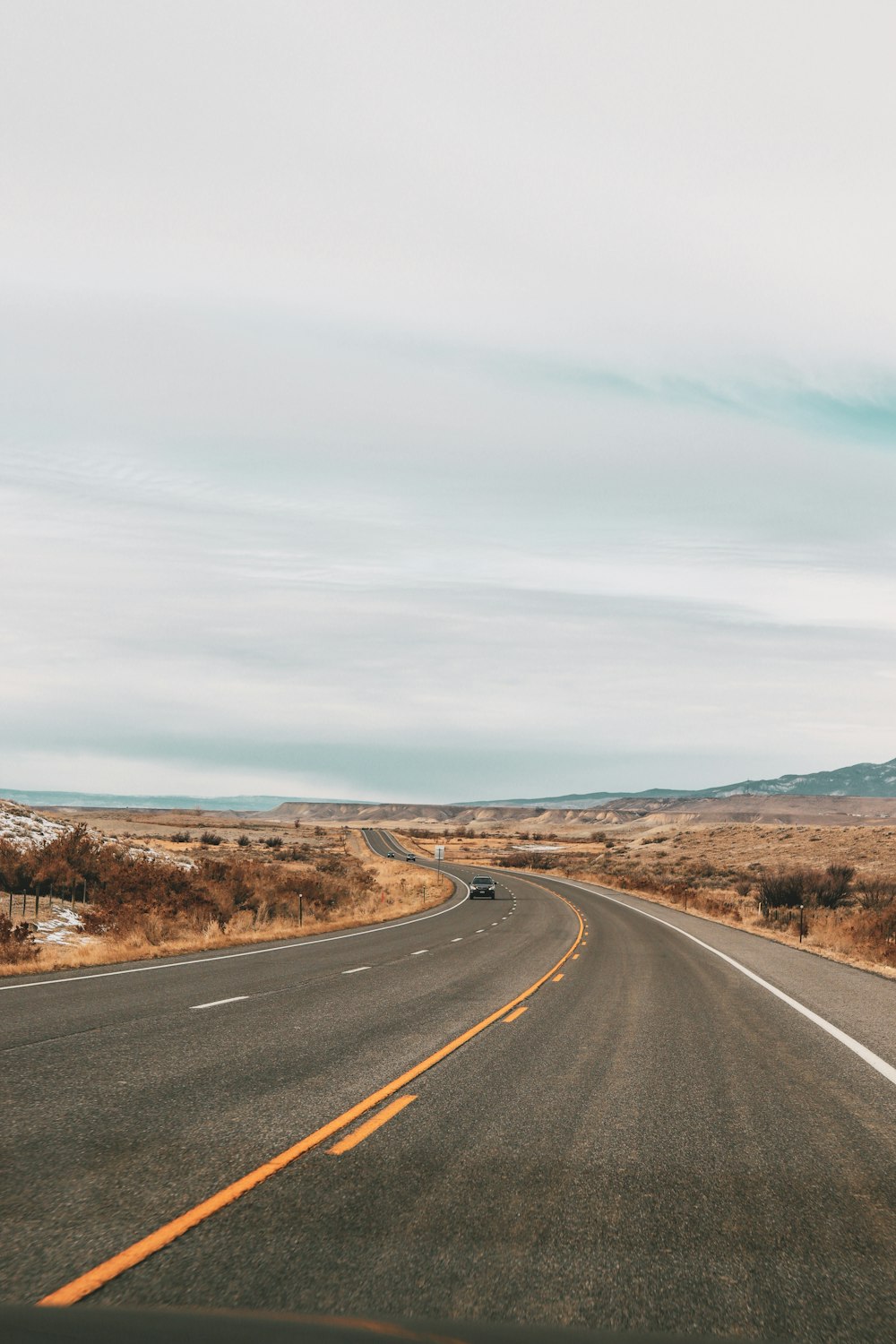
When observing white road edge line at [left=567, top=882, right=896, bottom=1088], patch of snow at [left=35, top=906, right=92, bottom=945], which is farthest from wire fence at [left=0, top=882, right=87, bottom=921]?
white road edge line at [left=567, top=882, right=896, bottom=1088]

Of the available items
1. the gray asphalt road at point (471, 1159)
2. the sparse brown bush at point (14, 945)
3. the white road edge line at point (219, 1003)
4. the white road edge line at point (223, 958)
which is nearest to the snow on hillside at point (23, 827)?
the white road edge line at point (223, 958)

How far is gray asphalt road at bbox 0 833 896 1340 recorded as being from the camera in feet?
13.6

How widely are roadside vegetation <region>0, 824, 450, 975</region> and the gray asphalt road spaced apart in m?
7.54

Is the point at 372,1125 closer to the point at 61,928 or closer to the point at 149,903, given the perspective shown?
the point at 149,903

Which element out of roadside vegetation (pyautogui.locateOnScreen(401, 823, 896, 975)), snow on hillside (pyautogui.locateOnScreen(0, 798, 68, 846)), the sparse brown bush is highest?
snow on hillside (pyautogui.locateOnScreen(0, 798, 68, 846))

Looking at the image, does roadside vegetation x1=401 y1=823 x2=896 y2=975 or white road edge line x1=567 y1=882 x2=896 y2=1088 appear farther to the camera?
roadside vegetation x1=401 y1=823 x2=896 y2=975

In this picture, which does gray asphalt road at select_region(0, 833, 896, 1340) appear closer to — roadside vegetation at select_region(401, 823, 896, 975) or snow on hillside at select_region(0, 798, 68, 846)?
roadside vegetation at select_region(401, 823, 896, 975)

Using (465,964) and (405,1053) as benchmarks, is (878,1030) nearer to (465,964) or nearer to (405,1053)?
(405,1053)

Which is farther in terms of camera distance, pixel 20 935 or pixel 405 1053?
pixel 20 935

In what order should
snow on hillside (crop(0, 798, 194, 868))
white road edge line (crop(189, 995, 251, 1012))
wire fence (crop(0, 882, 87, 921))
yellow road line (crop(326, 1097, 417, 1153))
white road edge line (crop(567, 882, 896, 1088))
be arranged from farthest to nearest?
1. snow on hillside (crop(0, 798, 194, 868))
2. wire fence (crop(0, 882, 87, 921))
3. white road edge line (crop(189, 995, 251, 1012))
4. white road edge line (crop(567, 882, 896, 1088))
5. yellow road line (crop(326, 1097, 417, 1153))

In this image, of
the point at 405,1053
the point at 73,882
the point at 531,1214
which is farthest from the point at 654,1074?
the point at 73,882

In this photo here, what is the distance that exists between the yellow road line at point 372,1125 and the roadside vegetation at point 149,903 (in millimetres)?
10993

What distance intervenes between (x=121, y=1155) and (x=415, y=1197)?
1.94 metres

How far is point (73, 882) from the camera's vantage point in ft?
109
